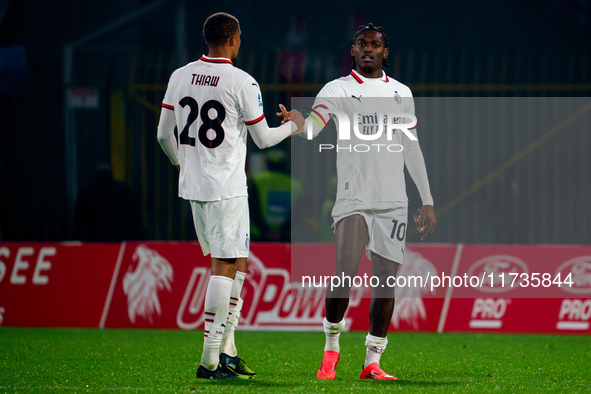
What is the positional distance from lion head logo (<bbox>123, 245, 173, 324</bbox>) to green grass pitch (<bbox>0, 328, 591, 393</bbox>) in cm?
31

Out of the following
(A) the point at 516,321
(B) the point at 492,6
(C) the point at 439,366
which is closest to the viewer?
(C) the point at 439,366

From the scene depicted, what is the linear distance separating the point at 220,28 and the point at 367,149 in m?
1.24

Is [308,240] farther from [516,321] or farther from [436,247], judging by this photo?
[516,321]

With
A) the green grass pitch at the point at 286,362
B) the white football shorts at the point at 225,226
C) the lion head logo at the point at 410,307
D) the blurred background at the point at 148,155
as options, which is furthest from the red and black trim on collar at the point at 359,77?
the blurred background at the point at 148,155

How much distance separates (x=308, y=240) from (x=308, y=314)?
83.6 inches

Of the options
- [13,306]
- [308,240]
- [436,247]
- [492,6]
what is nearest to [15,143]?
[13,306]

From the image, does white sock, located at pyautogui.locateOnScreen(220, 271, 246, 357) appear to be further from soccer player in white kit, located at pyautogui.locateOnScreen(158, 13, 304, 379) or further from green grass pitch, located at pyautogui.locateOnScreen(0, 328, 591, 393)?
green grass pitch, located at pyautogui.locateOnScreen(0, 328, 591, 393)

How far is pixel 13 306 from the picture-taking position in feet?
35.3

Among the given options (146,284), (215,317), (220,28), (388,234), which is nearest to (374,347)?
(388,234)

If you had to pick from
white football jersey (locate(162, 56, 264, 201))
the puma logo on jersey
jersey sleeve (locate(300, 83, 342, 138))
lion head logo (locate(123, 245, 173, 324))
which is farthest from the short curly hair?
lion head logo (locate(123, 245, 173, 324))

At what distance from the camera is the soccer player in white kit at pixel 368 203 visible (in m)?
6.54

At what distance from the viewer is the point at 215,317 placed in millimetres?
6215

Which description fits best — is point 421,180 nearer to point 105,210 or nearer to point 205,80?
point 205,80

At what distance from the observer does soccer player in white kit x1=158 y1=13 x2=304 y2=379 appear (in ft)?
20.5
